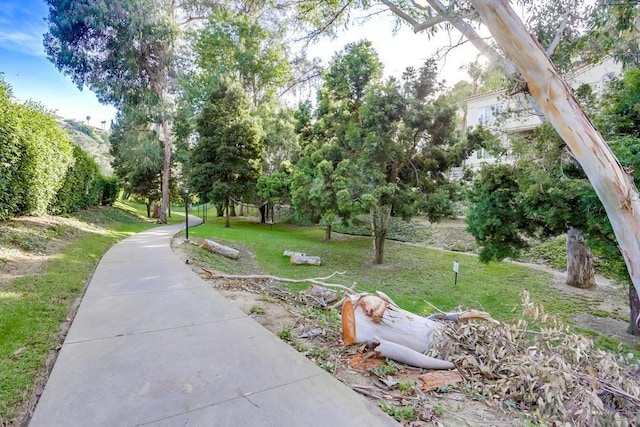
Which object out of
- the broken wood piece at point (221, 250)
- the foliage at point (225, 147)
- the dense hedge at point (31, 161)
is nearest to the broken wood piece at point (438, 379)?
the dense hedge at point (31, 161)

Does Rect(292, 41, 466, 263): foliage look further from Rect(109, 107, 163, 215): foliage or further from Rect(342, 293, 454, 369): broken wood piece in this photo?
Rect(109, 107, 163, 215): foliage

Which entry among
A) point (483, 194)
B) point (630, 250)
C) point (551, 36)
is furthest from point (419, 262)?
point (630, 250)

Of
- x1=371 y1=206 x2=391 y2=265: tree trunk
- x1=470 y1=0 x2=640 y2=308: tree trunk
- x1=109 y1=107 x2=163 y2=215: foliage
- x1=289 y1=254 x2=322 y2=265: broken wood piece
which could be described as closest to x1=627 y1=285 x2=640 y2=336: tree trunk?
x1=470 y1=0 x2=640 y2=308: tree trunk

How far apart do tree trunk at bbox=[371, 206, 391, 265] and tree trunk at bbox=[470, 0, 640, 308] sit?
279 inches

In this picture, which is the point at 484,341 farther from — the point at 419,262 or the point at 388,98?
the point at 419,262

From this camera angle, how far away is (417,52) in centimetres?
760

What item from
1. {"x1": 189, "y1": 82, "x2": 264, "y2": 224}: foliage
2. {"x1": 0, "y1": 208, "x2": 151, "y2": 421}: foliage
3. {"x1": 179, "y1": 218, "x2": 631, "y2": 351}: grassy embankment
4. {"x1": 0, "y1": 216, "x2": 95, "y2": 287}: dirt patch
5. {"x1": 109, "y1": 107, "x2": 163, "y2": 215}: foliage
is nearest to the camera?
{"x1": 0, "y1": 208, "x2": 151, "y2": 421}: foliage

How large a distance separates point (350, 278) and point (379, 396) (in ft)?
23.9

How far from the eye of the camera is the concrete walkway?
2.21 meters

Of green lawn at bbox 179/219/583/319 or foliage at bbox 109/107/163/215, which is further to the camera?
foliage at bbox 109/107/163/215

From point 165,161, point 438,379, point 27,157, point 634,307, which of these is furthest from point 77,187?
point 634,307

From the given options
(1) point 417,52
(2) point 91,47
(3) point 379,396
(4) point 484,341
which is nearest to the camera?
(3) point 379,396

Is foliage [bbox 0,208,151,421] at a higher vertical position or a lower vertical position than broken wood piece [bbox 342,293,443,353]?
lower

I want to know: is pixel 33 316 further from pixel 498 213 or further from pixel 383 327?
pixel 498 213
